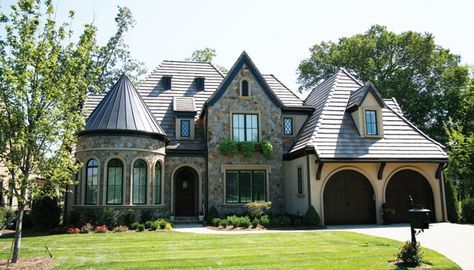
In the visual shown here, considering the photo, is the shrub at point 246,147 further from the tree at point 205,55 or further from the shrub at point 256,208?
the tree at point 205,55

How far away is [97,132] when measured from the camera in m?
18.5

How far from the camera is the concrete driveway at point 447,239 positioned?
1072 cm

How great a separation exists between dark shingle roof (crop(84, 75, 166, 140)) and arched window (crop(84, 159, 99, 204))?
1.60 metres

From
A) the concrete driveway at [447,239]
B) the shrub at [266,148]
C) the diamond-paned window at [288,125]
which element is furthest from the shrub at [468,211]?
the shrub at [266,148]

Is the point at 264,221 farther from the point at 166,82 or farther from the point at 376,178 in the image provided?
the point at 166,82

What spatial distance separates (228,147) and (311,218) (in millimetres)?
5732

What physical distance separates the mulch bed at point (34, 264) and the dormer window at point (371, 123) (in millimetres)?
15553

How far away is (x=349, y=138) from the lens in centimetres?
1988

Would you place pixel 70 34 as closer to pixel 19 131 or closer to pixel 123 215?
pixel 19 131

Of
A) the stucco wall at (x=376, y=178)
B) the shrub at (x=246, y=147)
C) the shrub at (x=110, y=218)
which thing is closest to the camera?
the shrub at (x=110, y=218)

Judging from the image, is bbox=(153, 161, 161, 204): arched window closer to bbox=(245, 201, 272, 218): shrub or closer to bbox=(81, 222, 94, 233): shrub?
bbox=(81, 222, 94, 233): shrub

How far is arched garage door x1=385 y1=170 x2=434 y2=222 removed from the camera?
65.3ft

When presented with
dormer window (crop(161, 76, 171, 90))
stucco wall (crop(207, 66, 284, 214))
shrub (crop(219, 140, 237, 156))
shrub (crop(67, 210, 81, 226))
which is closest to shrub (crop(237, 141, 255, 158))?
shrub (crop(219, 140, 237, 156))

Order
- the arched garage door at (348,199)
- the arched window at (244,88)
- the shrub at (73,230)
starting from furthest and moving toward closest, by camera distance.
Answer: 1. the arched window at (244,88)
2. the arched garage door at (348,199)
3. the shrub at (73,230)
